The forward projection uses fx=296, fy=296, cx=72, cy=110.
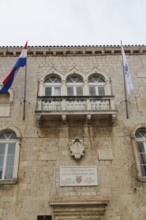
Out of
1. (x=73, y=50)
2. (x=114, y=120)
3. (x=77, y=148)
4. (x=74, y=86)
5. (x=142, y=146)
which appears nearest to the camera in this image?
(x=77, y=148)

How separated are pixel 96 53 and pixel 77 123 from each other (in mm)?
5523

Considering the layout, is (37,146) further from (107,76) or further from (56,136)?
(107,76)

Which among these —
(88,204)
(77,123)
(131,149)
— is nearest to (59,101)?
(77,123)

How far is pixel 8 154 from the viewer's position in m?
14.0

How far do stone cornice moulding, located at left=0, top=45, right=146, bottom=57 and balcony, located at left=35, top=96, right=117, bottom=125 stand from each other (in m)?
4.12

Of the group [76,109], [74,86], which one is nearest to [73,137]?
[76,109]

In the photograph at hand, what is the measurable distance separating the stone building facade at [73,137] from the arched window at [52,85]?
56mm

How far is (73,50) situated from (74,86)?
9.31ft

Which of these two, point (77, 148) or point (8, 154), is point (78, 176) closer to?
point (77, 148)

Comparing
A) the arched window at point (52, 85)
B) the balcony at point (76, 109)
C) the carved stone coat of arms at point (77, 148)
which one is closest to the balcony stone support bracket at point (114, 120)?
the balcony at point (76, 109)

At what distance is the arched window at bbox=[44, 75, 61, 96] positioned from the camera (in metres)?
16.4

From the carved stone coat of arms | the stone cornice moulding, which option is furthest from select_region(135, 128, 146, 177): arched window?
the stone cornice moulding

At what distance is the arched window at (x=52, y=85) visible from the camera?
16.4 m

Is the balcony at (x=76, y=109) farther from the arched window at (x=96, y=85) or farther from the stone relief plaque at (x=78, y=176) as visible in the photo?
the stone relief plaque at (x=78, y=176)
